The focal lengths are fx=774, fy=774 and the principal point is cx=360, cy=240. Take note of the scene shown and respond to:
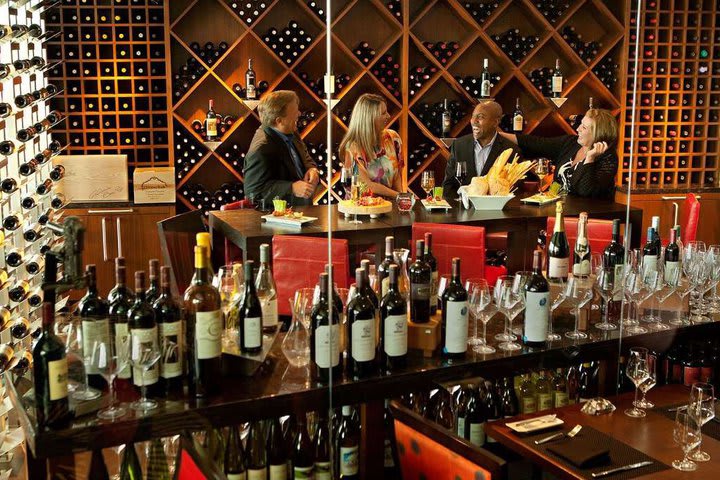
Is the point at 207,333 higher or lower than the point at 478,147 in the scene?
lower

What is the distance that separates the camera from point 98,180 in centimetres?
462

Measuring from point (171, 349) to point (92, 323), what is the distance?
0.16 metres

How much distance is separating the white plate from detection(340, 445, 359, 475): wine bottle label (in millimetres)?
384

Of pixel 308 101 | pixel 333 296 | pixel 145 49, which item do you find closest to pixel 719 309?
pixel 333 296

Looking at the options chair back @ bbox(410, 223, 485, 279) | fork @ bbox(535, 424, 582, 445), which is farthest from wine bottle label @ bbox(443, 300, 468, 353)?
chair back @ bbox(410, 223, 485, 279)

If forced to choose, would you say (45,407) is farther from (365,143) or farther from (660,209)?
(660,209)

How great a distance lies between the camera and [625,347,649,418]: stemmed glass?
6.25 feet

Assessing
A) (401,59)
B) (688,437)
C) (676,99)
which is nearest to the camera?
(688,437)

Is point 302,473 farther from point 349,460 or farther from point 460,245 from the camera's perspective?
point 460,245

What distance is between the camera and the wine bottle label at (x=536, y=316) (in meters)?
1.84

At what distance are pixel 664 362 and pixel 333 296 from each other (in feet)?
3.70

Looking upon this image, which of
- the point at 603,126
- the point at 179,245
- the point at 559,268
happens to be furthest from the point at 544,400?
the point at 603,126

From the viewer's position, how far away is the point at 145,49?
15.8ft

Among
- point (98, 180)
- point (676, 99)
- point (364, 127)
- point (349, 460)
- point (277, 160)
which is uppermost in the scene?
point (676, 99)
